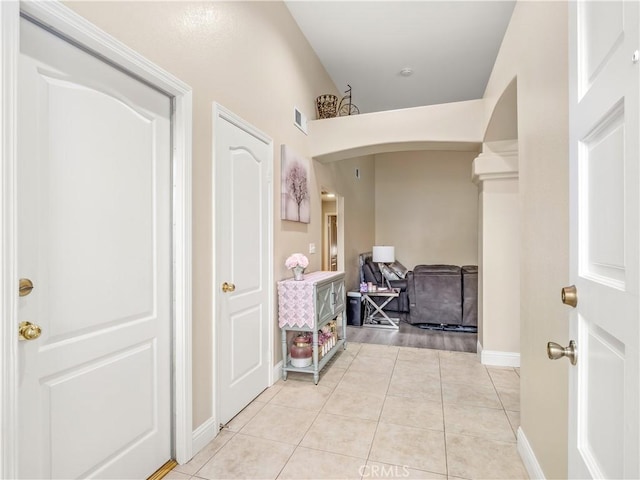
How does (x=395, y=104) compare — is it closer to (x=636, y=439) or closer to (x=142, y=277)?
(x=142, y=277)

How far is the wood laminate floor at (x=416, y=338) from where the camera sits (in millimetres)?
4110

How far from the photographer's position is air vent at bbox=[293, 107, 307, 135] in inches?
134

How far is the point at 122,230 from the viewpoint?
5.22 feet

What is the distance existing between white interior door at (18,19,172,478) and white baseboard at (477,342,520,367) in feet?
9.73

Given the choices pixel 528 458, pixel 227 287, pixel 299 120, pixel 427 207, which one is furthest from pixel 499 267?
pixel 427 207

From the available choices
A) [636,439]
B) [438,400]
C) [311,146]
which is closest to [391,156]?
[311,146]

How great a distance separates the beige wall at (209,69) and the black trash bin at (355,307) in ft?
7.07

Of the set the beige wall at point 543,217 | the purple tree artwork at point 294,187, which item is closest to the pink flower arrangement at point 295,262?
the purple tree artwork at point 294,187

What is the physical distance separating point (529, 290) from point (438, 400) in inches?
50.1

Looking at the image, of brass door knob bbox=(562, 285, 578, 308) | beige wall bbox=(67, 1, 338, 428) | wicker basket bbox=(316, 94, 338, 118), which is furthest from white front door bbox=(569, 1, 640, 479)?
wicker basket bbox=(316, 94, 338, 118)

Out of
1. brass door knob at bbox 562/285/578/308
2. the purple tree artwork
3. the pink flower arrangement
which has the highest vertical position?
the purple tree artwork

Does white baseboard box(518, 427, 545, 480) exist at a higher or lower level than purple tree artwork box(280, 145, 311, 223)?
lower

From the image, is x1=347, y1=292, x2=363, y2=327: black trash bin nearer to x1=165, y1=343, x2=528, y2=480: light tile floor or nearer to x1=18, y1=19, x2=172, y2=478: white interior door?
x1=165, y1=343, x2=528, y2=480: light tile floor

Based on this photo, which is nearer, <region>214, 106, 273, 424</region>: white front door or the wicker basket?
<region>214, 106, 273, 424</region>: white front door
